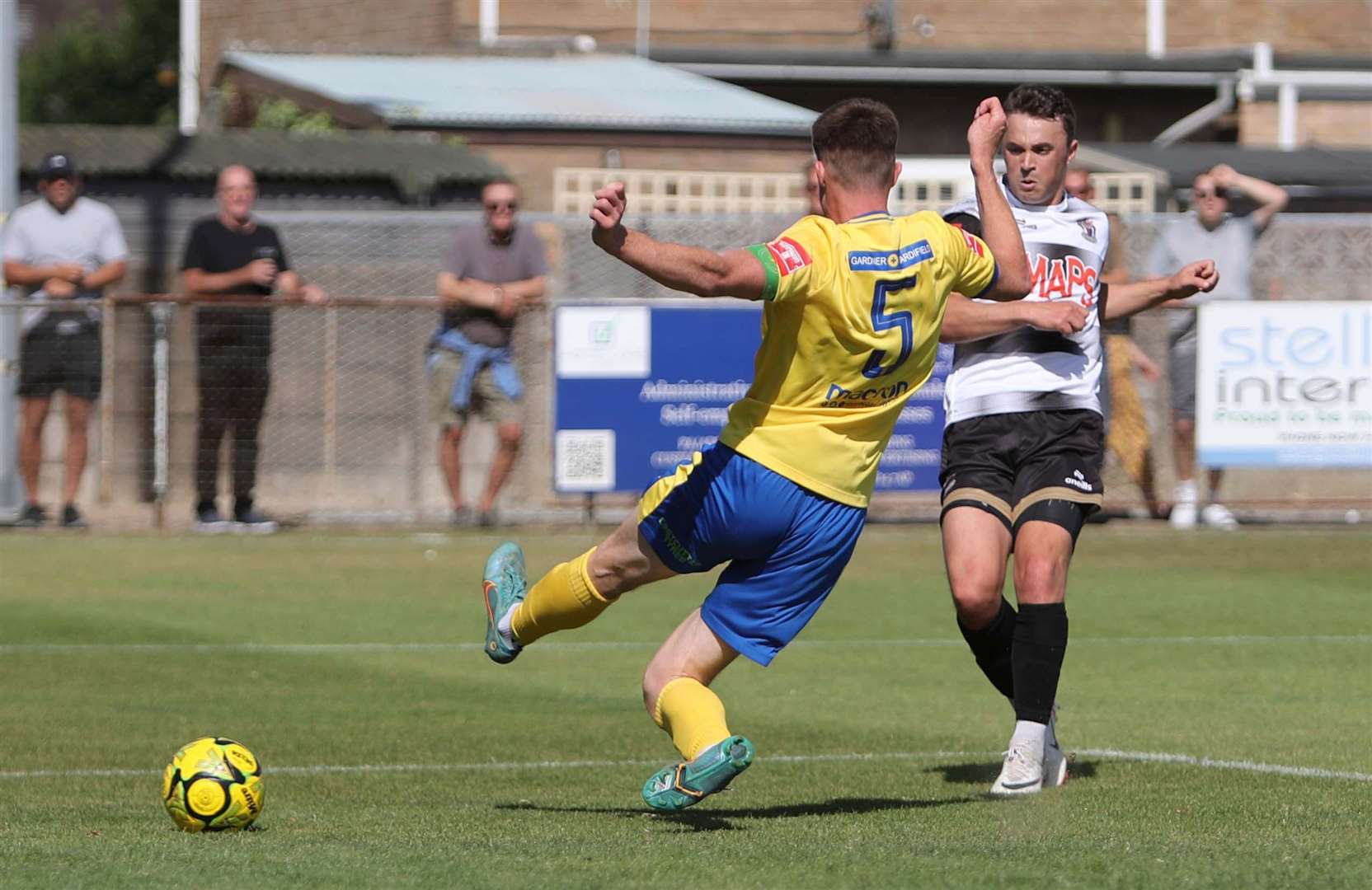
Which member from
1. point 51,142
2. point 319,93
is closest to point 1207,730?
point 51,142

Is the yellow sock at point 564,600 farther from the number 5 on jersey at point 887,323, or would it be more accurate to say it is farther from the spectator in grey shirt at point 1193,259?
the spectator in grey shirt at point 1193,259

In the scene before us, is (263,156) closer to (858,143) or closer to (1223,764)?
(1223,764)

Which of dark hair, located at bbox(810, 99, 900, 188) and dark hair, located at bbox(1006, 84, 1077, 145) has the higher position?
dark hair, located at bbox(1006, 84, 1077, 145)

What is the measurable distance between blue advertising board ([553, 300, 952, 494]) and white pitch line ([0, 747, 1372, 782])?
9038 millimetres

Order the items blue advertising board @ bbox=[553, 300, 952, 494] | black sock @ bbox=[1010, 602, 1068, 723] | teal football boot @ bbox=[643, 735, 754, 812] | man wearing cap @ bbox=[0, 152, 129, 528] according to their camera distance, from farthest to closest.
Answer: blue advertising board @ bbox=[553, 300, 952, 494], man wearing cap @ bbox=[0, 152, 129, 528], black sock @ bbox=[1010, 602, 1068, 723], teal football boot @ bbox=[643, 735, 754, 812]

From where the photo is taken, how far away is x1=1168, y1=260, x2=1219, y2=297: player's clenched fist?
7.55 metres

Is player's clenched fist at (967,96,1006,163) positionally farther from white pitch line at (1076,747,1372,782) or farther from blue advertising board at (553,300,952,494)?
blue advertising board at (553,300,952,494)

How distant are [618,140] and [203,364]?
927cm

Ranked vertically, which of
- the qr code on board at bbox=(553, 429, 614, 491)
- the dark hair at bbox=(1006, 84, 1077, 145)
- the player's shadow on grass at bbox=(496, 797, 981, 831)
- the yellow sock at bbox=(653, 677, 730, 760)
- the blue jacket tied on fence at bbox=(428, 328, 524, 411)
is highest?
the dark hair at bbox=(1006, 84, 1077, 145)

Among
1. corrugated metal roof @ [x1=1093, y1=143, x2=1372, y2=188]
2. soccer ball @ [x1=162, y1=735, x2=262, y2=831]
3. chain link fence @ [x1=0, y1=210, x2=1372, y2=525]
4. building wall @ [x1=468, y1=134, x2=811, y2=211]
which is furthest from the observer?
corrugated metal roof @ [x1=1093, y1=143, x2=1372, y2=188]

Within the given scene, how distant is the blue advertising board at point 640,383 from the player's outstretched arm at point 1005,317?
1014cm

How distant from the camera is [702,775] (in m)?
6.10

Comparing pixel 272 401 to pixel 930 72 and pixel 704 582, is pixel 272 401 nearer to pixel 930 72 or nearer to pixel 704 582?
pixel 704 582

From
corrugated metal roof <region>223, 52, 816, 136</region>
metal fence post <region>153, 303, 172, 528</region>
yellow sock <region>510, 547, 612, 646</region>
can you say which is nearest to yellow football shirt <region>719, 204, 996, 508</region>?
yellow sock <region>510, 547, 612, 646</region>
